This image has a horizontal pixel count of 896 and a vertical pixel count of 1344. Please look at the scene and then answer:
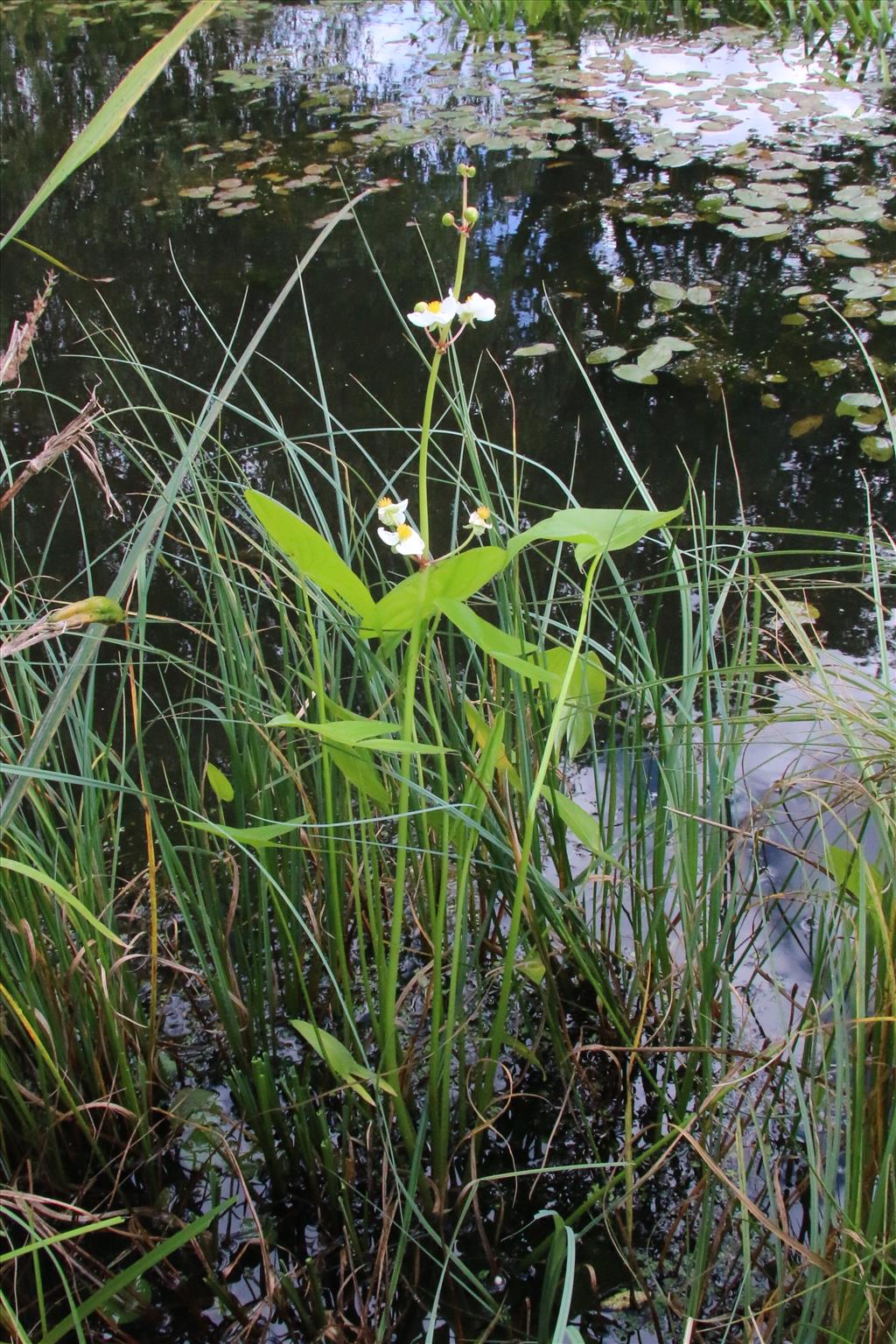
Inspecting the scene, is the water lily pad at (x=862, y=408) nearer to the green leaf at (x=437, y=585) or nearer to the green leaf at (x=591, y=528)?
the green leaf at (x=591, y=528)

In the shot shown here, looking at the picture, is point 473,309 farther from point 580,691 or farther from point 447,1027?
point 447,1027

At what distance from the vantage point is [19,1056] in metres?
1.05

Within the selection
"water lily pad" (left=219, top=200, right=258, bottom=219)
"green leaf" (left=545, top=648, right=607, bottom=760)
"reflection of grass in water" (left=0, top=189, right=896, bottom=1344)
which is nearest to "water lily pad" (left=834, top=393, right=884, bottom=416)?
"reflection of grass in water" (left=0, top=189, right=896, bottom=1344)

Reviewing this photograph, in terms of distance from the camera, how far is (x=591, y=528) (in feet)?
2.28

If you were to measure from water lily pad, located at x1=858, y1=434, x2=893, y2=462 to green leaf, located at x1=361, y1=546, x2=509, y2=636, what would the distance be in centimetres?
172

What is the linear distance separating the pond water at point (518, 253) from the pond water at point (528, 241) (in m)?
0.01

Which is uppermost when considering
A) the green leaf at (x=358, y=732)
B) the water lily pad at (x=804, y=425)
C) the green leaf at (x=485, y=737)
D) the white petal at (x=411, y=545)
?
the white petal at (x=411, y=545)

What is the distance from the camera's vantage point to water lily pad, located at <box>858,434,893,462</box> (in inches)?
83.9

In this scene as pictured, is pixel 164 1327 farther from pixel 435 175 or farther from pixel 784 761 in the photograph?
pixel 435 175

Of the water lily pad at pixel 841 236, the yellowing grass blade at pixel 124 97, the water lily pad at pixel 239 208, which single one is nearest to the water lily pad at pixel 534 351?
the water lily pad at pixel 841 236

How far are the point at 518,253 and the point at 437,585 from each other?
8.66 ft

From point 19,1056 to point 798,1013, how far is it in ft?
2.75

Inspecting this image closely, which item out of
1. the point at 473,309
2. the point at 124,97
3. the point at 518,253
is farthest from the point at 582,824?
the point at 518,253

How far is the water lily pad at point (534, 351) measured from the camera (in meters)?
2.53
